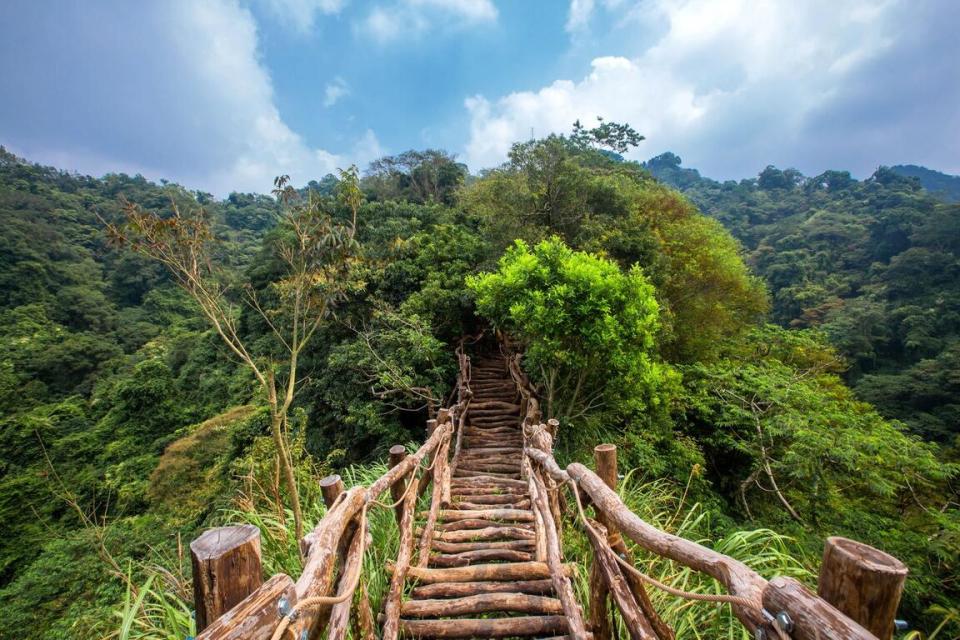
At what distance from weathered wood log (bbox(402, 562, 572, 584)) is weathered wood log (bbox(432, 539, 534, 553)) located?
1.49 ft

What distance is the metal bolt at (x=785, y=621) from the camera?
1.07 meters

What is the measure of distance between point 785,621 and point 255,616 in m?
1.47

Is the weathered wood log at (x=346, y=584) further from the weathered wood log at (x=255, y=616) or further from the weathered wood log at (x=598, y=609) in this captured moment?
the weathered wood log at (x=598, y=609)

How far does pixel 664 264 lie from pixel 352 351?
7851 mm

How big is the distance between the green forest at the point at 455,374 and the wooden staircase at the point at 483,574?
66cm

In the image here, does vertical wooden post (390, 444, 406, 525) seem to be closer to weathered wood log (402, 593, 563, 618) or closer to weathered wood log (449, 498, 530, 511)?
weathered wood log (402, 593, 563, 618)

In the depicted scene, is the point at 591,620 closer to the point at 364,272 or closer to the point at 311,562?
the point at 311,562

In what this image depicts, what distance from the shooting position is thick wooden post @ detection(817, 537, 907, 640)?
0.98m

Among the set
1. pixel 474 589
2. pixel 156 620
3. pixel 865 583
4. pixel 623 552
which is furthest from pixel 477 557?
pixel 865 583

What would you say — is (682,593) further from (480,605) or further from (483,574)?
(483,574)

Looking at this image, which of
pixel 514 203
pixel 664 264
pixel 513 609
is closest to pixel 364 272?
pixel 514 203

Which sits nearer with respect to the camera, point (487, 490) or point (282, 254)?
A: point (487, 490)

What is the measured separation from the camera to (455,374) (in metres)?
9.63

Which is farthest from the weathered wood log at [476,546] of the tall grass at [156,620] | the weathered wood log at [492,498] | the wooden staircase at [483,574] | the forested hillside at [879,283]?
the forested hillside at [879,283]
